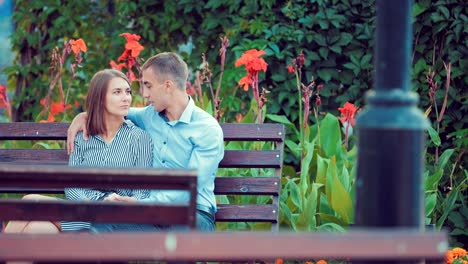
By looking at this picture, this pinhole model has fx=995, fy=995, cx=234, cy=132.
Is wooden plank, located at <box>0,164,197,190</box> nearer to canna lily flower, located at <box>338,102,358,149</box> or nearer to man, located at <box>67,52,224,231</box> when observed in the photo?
man, located at <box>67,52,224,231</box>

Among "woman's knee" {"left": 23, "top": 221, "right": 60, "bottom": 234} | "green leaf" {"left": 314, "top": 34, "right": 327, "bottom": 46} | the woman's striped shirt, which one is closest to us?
"woman's knee" {"left": 23, "top": 221, "right": 60, "bottom": 234}

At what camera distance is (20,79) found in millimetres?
7152

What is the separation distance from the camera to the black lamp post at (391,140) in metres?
2.52

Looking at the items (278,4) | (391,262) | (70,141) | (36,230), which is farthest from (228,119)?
(391,262)

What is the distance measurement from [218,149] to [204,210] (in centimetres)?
28

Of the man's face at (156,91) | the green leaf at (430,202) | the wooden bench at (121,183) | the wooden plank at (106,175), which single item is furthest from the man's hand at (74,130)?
the green leaf at (430,202)

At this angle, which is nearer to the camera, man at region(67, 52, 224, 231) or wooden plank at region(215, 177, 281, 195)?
man at region(67, 52, 224, 231)

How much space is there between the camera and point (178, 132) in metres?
4.48

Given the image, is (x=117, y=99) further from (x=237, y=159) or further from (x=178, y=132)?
(x=237, y=159)

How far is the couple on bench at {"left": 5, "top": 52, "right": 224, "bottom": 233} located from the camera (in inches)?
173

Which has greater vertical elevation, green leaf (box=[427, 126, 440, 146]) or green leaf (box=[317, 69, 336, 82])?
green leaf (box=[317, 69, 336, 82])

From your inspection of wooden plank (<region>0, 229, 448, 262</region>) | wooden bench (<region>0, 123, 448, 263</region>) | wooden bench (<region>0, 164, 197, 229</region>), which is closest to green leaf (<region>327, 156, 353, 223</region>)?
wooden bench (<region>0, 164, 197, 229</region>)

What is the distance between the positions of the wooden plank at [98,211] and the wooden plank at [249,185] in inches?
55.0

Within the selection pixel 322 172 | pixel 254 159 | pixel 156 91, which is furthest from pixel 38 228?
pixel 322 172
